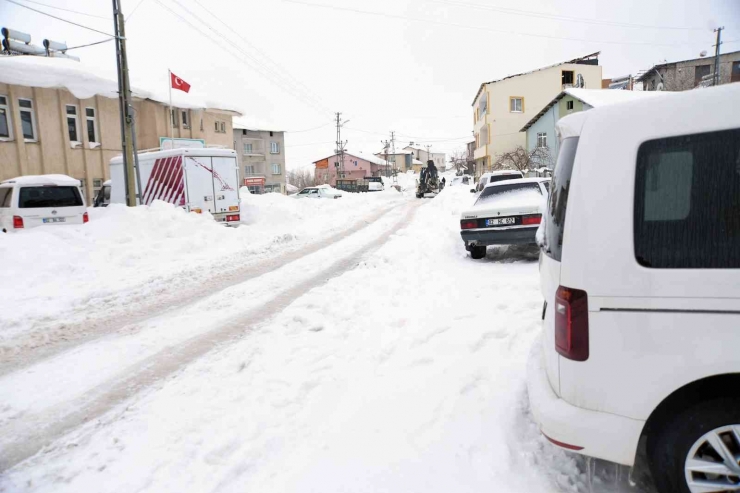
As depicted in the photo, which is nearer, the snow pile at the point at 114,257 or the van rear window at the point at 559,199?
the van rear window at the point at 559,199

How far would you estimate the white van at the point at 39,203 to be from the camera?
11648mm

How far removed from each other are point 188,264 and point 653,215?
9.07 meters

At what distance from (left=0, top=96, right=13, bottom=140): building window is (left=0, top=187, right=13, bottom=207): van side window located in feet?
35.4

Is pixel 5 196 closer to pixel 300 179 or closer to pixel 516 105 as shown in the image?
pixel 516 105

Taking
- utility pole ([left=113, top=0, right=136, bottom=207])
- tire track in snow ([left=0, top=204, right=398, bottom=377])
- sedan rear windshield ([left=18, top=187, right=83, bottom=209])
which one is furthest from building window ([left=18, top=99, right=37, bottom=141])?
tire track in snow ([left=0, top=204, right=398, bottom=377])

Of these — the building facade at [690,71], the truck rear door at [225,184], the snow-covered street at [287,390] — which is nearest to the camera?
the snow-covered street at [287,390]

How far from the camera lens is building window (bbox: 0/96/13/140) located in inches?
791

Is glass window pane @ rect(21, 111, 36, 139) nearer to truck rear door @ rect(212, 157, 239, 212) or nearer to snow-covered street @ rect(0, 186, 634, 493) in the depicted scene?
truck rear door @ rect(212, 157, 239, 212)

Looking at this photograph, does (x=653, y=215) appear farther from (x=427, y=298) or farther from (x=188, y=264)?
(x=188, y=264)

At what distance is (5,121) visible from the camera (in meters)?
20.2

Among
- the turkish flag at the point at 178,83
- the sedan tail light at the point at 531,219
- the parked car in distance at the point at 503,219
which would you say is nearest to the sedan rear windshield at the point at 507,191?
the parked car in distance at the point at 503,219

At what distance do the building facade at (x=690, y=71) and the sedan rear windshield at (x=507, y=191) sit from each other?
140 ft

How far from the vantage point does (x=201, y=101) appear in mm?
29828

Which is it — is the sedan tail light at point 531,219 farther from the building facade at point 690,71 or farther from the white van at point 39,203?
the building facade at point 690,71
